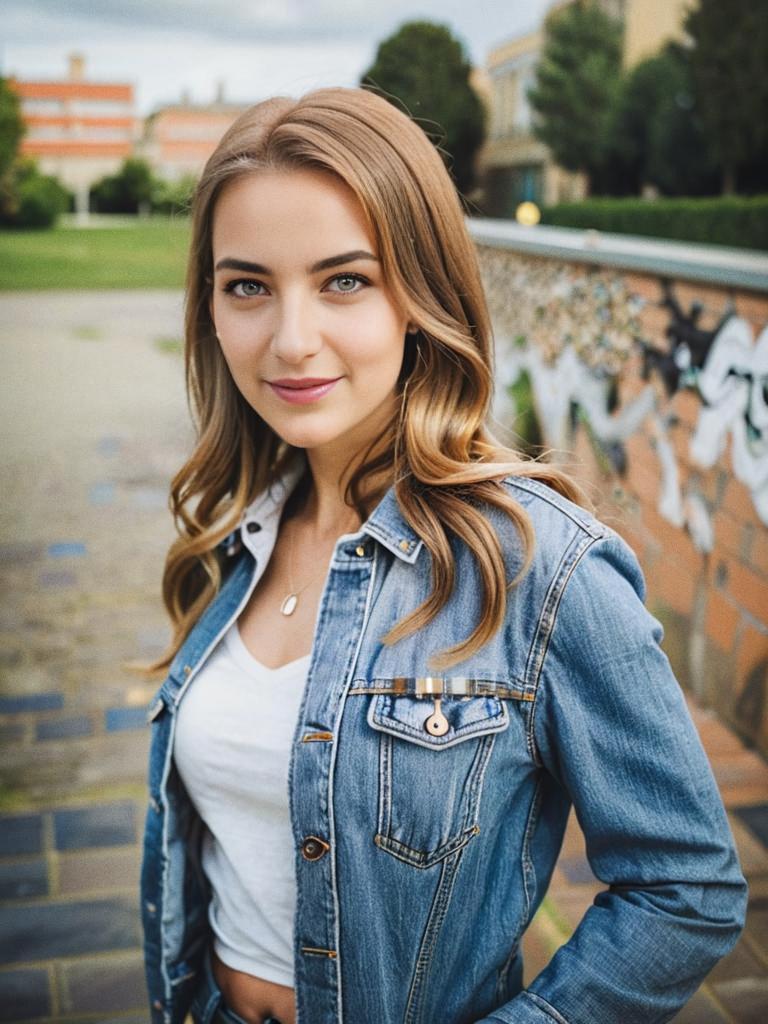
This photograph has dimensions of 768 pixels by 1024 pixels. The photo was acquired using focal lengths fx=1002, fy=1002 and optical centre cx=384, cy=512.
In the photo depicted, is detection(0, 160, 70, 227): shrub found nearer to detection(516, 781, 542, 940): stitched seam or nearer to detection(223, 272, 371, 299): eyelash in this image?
detection(223, 272, 371, 299): eyelash

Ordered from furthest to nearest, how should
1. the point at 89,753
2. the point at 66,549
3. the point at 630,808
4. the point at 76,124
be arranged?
the point at 76,124
the point at 66,549
the point at 89,753
the point at 630,808

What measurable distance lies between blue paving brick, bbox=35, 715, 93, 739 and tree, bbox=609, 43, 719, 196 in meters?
17.3

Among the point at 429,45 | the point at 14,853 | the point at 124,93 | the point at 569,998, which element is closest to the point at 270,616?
the point at 569,998

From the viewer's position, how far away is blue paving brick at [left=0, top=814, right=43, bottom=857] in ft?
11.1

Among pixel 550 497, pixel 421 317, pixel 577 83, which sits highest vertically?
pixel 577 83

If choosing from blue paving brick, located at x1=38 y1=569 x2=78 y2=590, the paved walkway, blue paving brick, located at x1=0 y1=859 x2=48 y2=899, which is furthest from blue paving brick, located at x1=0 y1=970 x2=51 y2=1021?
blue paving brick, located at x1=38 y1=569 x2=78 y2=590

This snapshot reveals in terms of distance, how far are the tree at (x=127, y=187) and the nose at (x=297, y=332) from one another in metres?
21.6

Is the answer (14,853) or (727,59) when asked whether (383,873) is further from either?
(727,59)

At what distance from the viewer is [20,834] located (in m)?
3.45

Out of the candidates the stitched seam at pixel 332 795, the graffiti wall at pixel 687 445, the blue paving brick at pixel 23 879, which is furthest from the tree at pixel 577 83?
the stitched seam at pixel 332 795

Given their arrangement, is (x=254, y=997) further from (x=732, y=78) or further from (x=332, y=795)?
(x=732, y=78)

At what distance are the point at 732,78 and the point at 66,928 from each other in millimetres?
17710

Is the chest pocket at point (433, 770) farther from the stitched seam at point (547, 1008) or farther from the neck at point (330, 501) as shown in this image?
the neck at point (330, 501)

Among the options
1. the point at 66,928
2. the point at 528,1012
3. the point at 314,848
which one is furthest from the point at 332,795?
the point at 66,928
